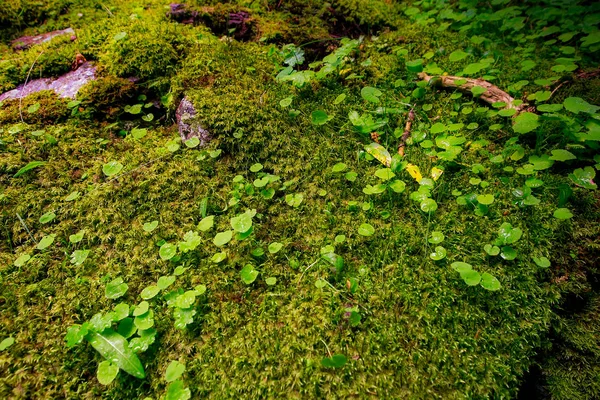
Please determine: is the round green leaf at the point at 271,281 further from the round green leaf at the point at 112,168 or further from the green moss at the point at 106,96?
the green moss at the point at 106,96

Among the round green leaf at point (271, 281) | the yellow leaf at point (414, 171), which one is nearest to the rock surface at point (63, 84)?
the round green leaf at point (271, 281)

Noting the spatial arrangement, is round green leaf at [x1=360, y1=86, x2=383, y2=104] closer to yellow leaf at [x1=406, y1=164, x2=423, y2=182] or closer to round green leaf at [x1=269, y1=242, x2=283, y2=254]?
yellow leaf at [x1=406, y1=164, x2=423, y2=182]

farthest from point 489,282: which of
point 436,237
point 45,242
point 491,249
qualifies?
point 45,242

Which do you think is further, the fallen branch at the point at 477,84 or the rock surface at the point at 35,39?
the rock surface at the point at 35,39

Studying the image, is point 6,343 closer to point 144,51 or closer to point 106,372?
point 106,372

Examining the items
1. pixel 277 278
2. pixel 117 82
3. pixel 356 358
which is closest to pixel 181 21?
pixel 117 82

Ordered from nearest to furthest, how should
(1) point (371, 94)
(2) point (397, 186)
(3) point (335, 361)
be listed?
(3) point (335, 361) < (2) point (397, 186) < (1) point (371, 94)

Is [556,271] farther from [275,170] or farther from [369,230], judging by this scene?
[275,170]

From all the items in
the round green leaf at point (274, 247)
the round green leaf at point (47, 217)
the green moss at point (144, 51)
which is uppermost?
the green moss at point (144, 51)
